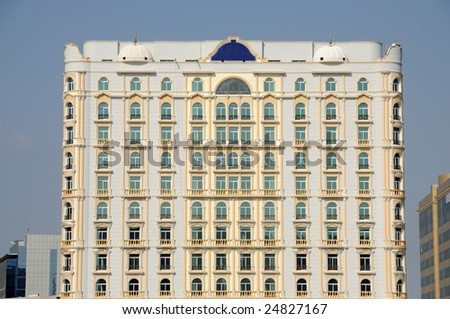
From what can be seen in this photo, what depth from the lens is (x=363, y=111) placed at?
169875mm

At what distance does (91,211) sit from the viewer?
16850 centimetres

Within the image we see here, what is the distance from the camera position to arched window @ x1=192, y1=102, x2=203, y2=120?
170250 mm

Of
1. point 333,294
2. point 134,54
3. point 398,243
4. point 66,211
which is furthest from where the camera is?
point 134,54

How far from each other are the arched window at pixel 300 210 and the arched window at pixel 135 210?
66.6ft

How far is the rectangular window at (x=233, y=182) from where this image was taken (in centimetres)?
16975

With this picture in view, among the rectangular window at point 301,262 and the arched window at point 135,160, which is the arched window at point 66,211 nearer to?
the arched window at point 135,160

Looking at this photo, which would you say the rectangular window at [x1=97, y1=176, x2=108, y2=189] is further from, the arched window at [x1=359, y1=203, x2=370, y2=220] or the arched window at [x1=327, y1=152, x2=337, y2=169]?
the arched window at [x1=359, y1=203, x2=370, y2=220]

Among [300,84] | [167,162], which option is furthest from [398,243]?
[167,162]

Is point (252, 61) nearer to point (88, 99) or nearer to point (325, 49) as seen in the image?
point (325, 49)

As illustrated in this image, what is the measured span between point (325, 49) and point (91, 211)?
3684 cm

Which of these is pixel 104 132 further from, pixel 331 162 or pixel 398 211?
pixel 398 211

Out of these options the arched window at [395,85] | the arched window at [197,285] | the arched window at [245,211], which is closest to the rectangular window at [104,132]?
the arched window at [245,211]

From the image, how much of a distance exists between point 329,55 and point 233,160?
60.6 feet
